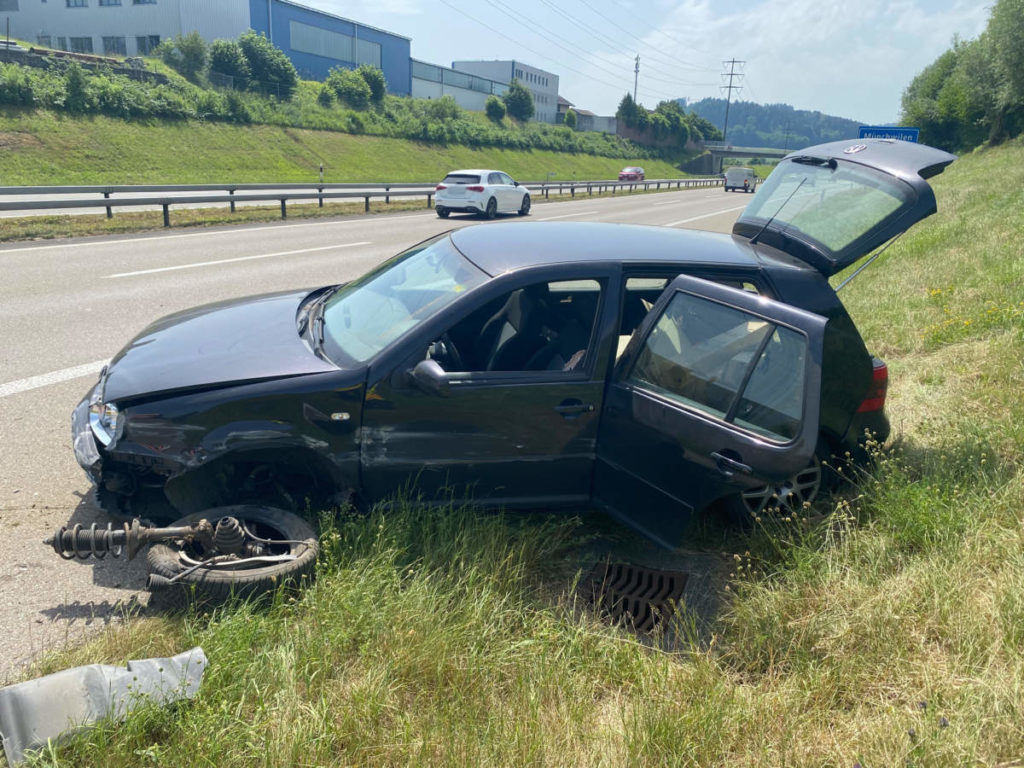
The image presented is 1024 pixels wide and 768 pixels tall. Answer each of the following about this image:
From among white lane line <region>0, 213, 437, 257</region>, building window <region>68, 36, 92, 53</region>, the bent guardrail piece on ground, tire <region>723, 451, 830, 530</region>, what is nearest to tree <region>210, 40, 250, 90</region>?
building window <region>68, 36, 92, 53</region>

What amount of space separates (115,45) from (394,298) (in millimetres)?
77759

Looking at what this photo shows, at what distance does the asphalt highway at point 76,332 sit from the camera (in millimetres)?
3225

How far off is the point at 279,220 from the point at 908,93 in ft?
302

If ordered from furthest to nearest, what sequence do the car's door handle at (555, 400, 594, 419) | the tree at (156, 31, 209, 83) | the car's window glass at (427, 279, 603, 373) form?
the tree at (156, 31, 209, 83) < the car's window glass at (427, 279, 603, 373) < the car's door handle at (555, 400, 594, 419)

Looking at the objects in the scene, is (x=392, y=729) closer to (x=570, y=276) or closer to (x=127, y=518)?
(x=127, y=518)

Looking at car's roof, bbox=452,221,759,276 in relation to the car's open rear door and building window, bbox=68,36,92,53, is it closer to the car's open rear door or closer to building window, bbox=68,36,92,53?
the car's open rear door

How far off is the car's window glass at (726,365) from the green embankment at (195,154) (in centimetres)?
2920

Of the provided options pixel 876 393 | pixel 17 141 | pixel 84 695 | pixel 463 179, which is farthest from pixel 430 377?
pixel 17 141

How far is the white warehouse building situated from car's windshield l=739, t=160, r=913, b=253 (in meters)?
118

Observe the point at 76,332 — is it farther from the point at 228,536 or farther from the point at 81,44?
the point at 81,44

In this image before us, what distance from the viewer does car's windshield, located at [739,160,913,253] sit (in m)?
4.15

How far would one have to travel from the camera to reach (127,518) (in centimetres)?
353

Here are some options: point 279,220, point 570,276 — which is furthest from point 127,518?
point 279,220

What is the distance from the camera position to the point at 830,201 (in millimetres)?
4426
